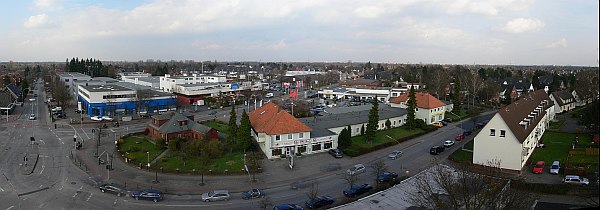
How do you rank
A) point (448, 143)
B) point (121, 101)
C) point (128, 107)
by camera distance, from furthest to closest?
point (128, 107), point (121, 101), point (448, 143)

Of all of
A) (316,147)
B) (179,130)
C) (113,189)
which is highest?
(179,130)

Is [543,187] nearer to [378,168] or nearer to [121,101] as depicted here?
[378,168]

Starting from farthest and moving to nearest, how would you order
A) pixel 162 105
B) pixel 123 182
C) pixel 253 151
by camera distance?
pixel 162 105
pixel 253 151
pixel 123 182

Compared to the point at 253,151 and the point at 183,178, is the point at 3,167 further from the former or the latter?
the point at 253,151

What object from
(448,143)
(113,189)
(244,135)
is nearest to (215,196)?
(113,189)

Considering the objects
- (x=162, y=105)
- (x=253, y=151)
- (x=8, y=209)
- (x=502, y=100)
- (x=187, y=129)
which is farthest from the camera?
(x=502, y=100)

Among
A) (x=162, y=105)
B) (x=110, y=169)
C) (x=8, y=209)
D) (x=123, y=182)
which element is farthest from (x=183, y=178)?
(x=162, y=105)

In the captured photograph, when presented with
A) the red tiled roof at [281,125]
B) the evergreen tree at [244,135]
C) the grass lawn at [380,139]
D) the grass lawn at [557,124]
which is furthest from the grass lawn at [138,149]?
the grass lawn at [557,124]
